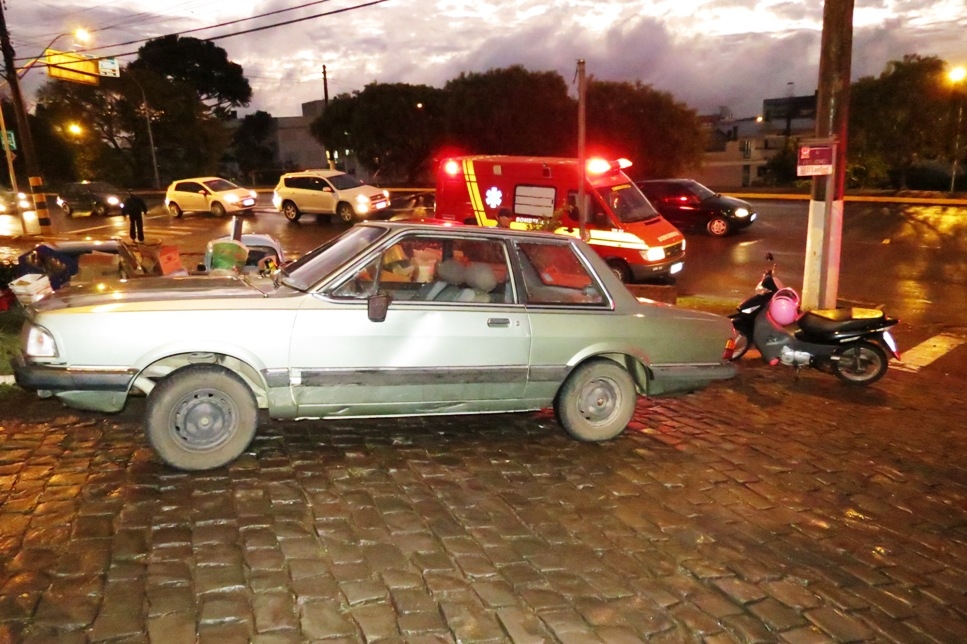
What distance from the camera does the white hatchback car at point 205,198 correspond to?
27.6m

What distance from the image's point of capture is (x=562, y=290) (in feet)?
18.6

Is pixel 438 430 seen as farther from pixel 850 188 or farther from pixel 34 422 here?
pixel 850 188

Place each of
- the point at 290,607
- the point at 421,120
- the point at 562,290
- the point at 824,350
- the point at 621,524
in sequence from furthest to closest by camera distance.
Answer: the point at 421,120 < the point at 824,350 < the point at 562,290 < the point at 621,524 < the point at 290,607

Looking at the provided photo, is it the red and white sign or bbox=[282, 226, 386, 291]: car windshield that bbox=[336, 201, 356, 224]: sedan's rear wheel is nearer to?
the red and white sign

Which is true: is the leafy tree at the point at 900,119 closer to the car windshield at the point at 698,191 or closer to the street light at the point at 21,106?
the car windshield at the point at 698,191

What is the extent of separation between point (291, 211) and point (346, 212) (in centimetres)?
234

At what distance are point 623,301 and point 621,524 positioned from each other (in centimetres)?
187

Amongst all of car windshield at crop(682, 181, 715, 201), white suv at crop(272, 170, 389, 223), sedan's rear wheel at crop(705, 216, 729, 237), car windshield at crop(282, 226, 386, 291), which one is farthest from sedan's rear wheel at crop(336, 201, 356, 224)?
car windshield at crop(282, 226, 386, 291)

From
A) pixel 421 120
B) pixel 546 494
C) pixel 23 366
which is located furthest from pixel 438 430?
pixel 421 120

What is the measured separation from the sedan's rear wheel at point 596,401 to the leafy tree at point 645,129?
1241 inches

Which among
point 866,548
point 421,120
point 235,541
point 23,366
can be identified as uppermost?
point 421,120

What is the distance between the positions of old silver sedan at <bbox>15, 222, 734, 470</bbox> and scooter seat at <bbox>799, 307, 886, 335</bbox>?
199 centimetres

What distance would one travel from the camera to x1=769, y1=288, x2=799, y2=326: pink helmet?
7840 millimetres

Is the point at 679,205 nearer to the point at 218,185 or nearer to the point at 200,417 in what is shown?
the point at 200,417
